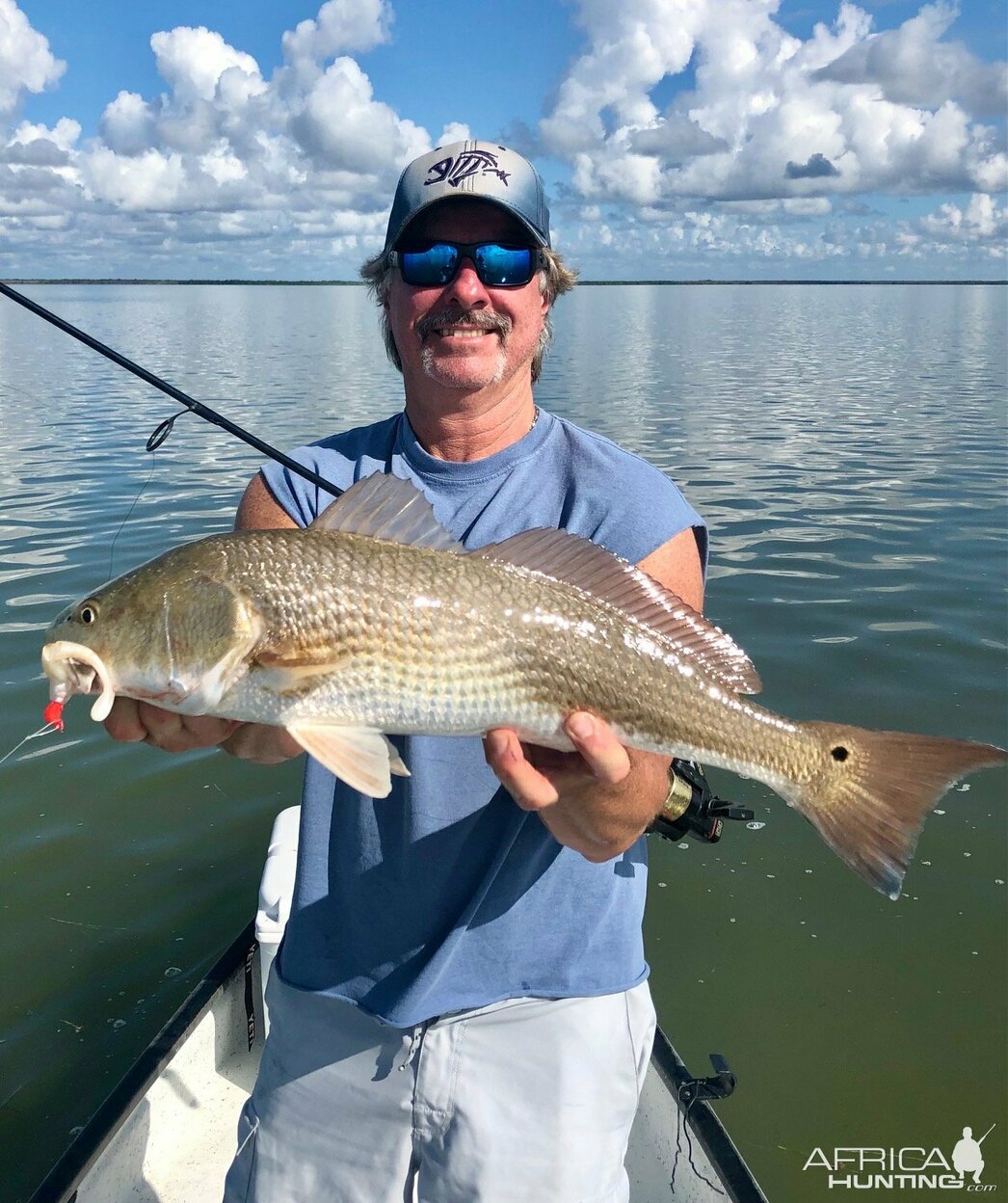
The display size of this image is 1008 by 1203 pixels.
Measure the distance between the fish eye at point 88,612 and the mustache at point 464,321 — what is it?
1473mm

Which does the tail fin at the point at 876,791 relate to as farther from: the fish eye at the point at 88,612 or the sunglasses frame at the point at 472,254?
the fish eye at the point at 88,612

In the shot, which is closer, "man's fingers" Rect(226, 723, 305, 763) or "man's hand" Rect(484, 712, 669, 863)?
"man's hand" Rect(484, 712, 669, 863)

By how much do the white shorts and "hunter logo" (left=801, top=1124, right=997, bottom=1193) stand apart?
6.57 ft

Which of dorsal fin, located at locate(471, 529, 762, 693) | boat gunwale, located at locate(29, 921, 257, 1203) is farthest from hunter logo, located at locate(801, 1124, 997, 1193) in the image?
dorsal fin, located at locate(471, 529, 762, 693)

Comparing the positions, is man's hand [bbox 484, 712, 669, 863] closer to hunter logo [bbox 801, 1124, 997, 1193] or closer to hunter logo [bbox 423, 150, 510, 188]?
hunter logo [bbox 423, 150, 510, 188]

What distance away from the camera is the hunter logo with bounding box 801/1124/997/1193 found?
4.50 metres

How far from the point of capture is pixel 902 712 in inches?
325

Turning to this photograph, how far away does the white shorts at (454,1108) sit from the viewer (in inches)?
117

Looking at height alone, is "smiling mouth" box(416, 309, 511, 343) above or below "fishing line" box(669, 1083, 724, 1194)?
above

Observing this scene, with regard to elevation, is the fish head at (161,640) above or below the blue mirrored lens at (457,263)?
below

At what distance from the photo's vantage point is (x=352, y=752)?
2539mm

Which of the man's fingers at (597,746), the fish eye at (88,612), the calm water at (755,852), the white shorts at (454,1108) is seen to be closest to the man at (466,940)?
the white shorts at (454,1108)

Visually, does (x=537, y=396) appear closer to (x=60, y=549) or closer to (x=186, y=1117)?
(x=60, y=549)

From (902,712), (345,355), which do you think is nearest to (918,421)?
(902,712)
